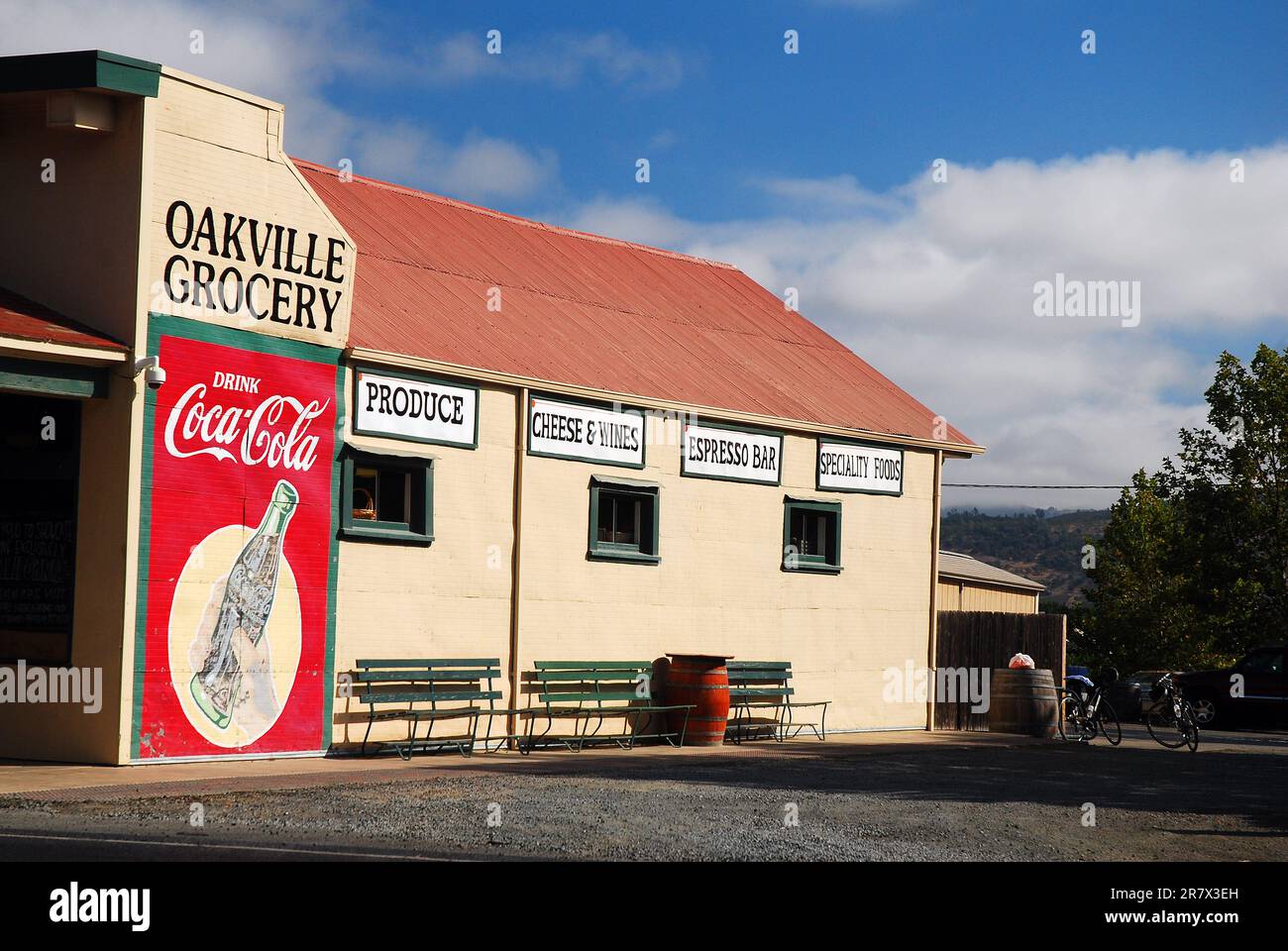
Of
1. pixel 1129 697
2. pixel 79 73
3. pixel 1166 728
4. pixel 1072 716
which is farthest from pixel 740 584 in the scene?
pixel 1129 697

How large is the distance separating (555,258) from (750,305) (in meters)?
4.10

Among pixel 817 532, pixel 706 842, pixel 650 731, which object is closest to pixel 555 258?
pixel 817 532

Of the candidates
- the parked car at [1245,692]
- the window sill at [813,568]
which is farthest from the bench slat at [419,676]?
the parked car at [1245,692]

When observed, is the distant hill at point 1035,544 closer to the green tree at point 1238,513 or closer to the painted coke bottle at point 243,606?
the green tree at point 1238,513

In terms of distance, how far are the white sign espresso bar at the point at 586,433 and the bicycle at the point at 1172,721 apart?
862 cm

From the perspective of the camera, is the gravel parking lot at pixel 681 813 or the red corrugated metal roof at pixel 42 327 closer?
the gravel parking lot at pixel 681 813

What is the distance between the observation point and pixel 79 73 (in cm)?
1401

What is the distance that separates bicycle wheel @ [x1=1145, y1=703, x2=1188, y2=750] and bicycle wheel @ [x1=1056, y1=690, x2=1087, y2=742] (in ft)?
3.26

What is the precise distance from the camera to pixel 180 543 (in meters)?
14.6

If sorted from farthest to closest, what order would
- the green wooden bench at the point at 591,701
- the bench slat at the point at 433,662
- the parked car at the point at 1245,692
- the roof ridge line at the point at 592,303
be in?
the parked car at the point at 1245,692 < the roof ridge line at the point at 592,303 < the green wooden bench at the point at 591,701 < the bench slat at the point at 433,662

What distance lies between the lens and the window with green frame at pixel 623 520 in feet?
61.1

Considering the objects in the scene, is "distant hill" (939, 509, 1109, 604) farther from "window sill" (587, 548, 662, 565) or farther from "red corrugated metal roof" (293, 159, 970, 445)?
"window sill" (587, 548, 662, 565)

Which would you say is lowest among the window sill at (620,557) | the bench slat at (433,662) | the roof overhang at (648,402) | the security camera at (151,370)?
the bench slat at (433,662)

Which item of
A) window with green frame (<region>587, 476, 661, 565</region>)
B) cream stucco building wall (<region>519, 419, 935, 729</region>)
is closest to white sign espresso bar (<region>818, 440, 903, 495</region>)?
cream stucco building wall (<region>519, 419, 935, 729</region>)
